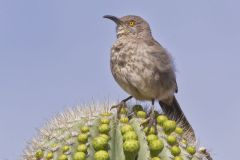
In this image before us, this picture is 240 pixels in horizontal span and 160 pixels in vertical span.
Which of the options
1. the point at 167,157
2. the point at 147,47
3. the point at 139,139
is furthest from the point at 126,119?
the point at 147,47

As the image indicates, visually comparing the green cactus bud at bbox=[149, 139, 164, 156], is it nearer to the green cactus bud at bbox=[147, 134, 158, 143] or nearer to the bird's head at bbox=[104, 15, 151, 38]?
the green cactus bud at bbox=[147, 134, 158, 143]

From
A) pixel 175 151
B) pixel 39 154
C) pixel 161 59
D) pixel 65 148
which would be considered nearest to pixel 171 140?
pixel 175 151

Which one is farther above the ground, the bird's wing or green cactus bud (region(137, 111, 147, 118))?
the bird's wing

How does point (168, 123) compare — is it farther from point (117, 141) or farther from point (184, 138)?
point (117, 141)

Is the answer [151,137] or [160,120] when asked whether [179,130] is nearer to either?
[160,120]

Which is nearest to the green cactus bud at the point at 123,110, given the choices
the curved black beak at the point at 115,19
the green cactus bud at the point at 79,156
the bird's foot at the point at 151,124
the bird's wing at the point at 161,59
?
the bird's foot at the point at 151,124

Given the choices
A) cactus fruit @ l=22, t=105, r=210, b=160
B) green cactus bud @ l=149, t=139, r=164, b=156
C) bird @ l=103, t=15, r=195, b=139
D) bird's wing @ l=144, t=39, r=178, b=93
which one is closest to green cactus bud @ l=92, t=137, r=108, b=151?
cactus fruit @ l=22, t=105, r=210, b=160
